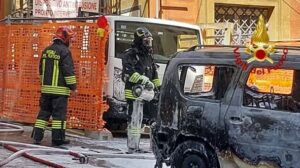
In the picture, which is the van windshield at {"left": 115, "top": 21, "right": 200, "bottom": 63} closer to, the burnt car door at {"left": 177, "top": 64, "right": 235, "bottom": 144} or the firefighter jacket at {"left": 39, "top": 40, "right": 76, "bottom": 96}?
the firefighter jacket at {"left": 39, "top": 40, "right": 76, "bottom": 96}

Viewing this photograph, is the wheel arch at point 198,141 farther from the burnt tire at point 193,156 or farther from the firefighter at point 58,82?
the firefighter at point 58,82

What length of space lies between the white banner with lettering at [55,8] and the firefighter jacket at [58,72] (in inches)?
241

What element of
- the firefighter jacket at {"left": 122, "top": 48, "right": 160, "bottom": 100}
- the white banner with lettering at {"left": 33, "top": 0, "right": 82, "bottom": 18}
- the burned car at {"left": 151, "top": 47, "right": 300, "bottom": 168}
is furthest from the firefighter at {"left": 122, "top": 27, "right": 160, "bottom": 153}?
the white banner with lettering at {"left": 33, "top": 0, "right": 82, "bottom": 18}

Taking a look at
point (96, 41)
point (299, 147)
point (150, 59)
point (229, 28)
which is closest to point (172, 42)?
point (96, 41)

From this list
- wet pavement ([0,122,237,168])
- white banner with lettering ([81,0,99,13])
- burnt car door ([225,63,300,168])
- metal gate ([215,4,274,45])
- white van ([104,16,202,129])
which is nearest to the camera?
burnt car door ([225,63,300,168])

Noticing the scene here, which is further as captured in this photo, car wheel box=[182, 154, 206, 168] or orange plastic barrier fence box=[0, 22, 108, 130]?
orange plastic barrier fence box=[0, 22, 108, 130]

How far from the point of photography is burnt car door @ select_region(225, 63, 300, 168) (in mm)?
5980

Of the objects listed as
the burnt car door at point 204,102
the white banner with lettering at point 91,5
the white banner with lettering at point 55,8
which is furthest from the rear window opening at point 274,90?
the white banner with lettering at point 55,8

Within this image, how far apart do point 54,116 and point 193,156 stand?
3460mm

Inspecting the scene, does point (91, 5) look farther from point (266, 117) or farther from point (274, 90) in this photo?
point (266, 117)

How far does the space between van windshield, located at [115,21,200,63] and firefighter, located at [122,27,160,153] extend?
2010mm

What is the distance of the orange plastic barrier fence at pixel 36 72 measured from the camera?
10.6m

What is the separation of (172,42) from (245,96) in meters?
5.70

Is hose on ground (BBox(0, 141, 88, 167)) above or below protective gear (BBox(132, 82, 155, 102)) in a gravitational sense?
below
